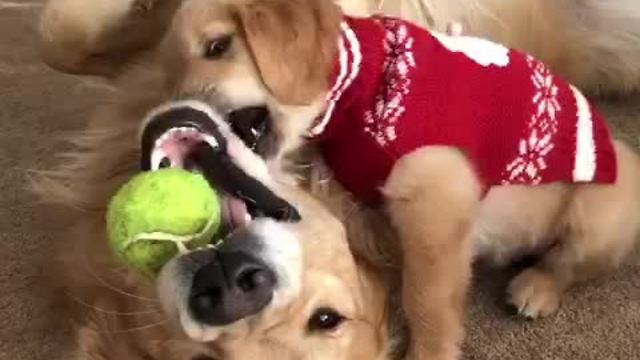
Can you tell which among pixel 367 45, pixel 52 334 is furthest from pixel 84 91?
pixel 367 45

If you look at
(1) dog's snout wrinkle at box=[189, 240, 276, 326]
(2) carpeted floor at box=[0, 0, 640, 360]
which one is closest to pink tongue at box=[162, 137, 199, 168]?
(1) dog's snout wrinkle at box=[189, 240, 276, 326]

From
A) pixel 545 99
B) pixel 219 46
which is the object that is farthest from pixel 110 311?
pixel 545 99

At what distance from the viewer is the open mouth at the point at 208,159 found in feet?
3.33

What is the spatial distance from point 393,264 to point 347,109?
0.54ft

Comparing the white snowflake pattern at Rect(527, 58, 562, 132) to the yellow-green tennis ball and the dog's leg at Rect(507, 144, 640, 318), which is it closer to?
the dog's leg at Rect(507, 144, 640, 318)

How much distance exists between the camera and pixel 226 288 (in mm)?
915

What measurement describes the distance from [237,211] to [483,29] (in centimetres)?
63

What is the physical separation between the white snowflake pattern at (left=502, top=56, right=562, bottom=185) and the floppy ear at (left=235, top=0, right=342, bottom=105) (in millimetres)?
244

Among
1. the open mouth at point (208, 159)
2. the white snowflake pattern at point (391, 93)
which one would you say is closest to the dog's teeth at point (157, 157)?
the open mouth at point (208, 159)

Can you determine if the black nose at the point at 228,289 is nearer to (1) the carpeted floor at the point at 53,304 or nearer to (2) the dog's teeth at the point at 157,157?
(2) the dog's teeth at the point at 157,157

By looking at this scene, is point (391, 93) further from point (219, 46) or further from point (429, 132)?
point (219, 46)

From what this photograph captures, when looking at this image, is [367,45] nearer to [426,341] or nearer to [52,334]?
[426,341]

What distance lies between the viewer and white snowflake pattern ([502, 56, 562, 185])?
47.9 inches

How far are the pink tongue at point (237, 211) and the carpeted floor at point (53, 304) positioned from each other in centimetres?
29
